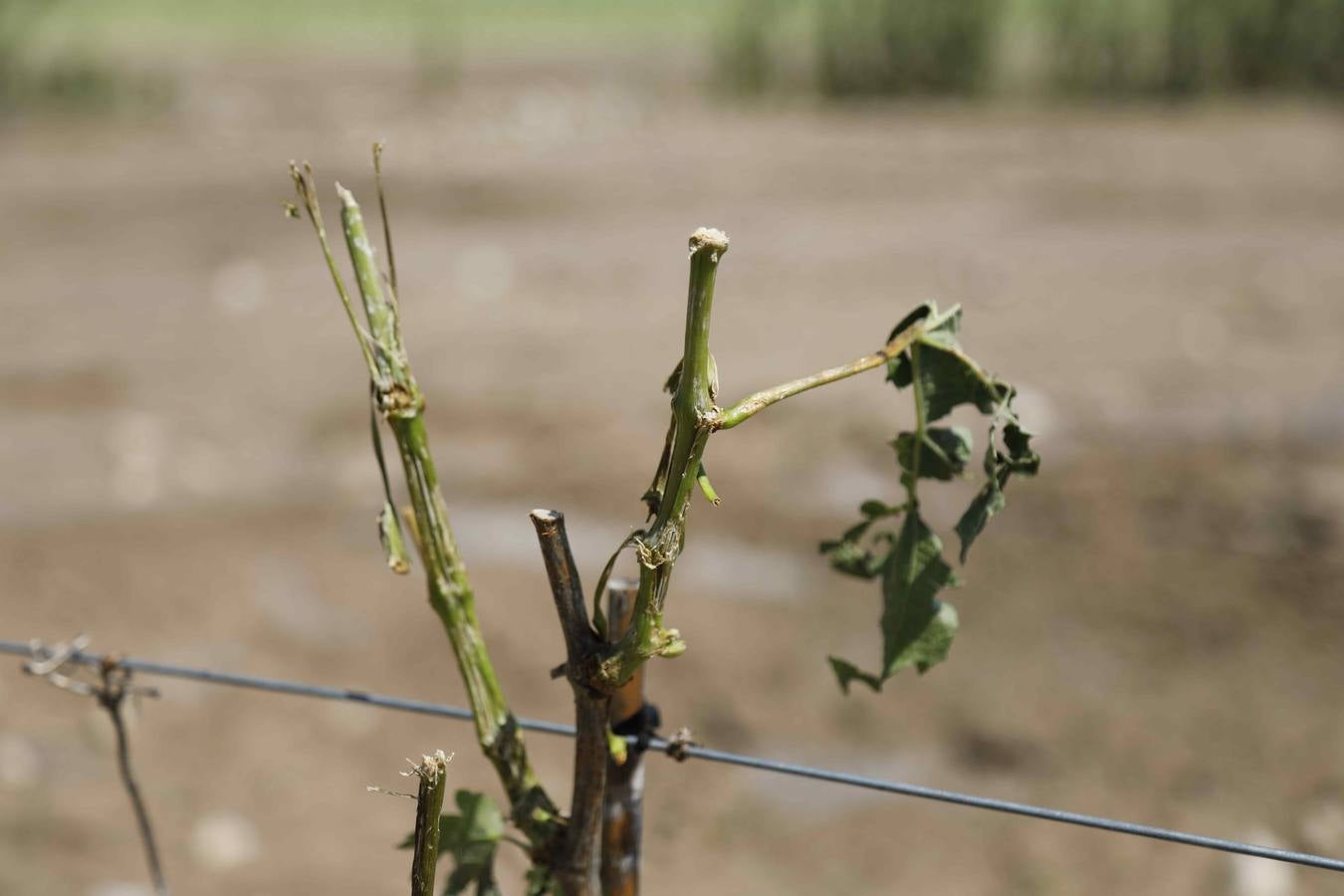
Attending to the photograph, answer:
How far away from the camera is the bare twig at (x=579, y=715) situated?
0.91 metres

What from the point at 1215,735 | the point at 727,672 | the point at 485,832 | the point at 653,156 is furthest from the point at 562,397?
the point at 653,156

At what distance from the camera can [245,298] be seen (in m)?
4.73

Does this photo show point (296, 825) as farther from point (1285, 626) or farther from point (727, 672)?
point (1285, 626)

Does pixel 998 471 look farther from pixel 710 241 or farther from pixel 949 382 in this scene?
pixel 710 241

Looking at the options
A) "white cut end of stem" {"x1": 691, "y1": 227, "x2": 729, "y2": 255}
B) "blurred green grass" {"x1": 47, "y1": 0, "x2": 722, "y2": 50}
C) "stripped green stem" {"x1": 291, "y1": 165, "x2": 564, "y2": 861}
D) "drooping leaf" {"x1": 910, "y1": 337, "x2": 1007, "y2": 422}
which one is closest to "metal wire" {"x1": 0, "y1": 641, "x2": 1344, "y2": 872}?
"stripped green stem" {"x1": 291, "y1": 165, "x2": 564, "y2": 861}

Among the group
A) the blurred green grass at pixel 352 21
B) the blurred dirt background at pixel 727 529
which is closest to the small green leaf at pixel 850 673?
the blurred dirt background at pixel 727 529

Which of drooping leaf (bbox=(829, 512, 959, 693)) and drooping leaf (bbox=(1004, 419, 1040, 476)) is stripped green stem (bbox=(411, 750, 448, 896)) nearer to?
drooping leaf (bbox=(829, 512, 959, 693))

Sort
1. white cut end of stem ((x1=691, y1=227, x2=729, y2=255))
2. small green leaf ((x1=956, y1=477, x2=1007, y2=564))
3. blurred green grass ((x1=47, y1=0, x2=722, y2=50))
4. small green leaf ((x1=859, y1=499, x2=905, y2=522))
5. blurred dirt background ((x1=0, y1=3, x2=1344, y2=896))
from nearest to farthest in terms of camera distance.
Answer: white cut end of stem ((x1=691, y1=227, x2=729, y2=255)), small green leaf ((x1=956, y1=477, x2=1007, y2=564)), small green leaf ((x1=859, y1=499, x2=905, y2=522)), blurred dirt background ((x1=0, y1=3, x2=1344, y2=896)), blurred green grass ((x1=47, y1=0, x2=722, y2=50))

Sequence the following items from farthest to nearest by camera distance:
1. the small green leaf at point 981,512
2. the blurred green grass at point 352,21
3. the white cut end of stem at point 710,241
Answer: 1. the blurred green grass at point 352,21
2. the small green leaf at point 981,512
3. the white cut end of stem at point 710,241

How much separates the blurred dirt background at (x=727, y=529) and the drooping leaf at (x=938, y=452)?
5.05ft

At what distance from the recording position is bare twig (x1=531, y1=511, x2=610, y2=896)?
0.91m

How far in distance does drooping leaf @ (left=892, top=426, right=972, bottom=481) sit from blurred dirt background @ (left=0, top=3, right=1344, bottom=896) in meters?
1.54

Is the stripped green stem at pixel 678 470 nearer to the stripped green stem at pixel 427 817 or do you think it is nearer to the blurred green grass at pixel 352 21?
the stripped green stem at pixel 427 817

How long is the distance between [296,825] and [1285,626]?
6.55ft
